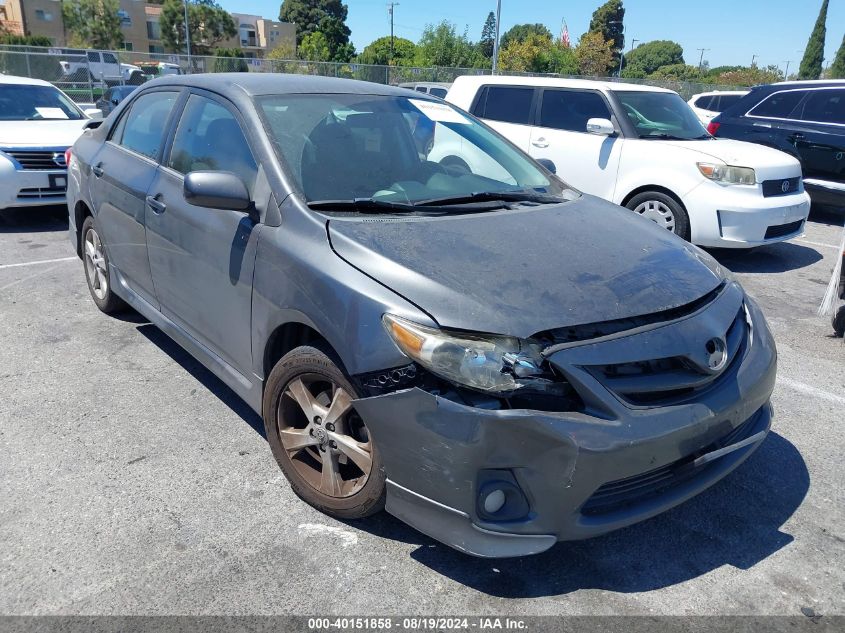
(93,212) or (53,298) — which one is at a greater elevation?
(93,212)

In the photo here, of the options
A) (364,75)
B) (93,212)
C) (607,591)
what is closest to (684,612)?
(607,591)

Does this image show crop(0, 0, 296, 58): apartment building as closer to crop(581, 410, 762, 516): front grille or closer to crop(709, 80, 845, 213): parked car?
crop(709, 80, 845, 213): parked car

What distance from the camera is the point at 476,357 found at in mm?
2250

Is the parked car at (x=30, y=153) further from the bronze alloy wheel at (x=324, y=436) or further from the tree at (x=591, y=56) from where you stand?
the tree at (x=591, y=56)

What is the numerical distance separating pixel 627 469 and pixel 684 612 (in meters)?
0.60

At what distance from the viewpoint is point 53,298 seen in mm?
5488

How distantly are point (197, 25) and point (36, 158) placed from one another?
227 ft

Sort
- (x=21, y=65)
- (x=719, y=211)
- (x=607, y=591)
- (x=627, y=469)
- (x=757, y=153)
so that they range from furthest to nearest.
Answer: (x=21, y=65)
(x=757, y=153)
(x=719, y=211)
(x=607, y=591)
(x=627, y=469)

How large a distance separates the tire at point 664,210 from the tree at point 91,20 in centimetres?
6373

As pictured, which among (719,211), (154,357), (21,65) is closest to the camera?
(154,357)

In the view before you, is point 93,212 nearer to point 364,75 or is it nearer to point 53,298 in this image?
point 53,298

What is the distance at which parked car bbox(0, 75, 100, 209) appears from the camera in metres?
7.47

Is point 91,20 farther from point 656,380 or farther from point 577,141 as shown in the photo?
point 656,380

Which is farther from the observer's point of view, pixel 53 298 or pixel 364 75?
pixel 364 75
